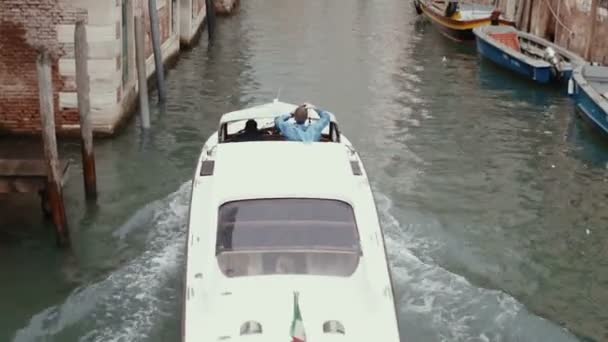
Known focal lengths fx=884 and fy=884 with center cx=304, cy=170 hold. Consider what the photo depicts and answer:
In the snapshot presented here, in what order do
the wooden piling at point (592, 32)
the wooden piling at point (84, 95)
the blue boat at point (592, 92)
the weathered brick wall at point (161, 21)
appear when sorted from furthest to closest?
the wooden piling at point (592, 32)
the weathered brick wall at point (161, 21)
the blue boat at point (592, 92)
the wooden piling at point (84, 95)

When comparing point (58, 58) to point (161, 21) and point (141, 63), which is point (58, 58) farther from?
point (161, 21)

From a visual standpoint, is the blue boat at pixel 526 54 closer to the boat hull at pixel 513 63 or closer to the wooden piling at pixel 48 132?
the boat hull at pixel 513 63

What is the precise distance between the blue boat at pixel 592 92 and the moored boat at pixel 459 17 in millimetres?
7904

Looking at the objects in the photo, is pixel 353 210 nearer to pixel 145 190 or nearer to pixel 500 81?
pixel 145 190

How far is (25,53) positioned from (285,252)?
21.3ft

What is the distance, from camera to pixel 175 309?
754cm

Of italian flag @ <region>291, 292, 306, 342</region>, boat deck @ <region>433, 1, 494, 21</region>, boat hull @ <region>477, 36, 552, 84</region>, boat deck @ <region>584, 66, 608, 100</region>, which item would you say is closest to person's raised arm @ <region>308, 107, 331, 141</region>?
italian flag @ <region>291, 292, 306, 342</region>

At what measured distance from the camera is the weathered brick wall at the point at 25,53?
11.1 m

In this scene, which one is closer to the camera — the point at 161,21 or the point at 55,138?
the point at 55,138

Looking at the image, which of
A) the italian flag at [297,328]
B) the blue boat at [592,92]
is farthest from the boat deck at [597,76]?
the italian flag at [297,328]

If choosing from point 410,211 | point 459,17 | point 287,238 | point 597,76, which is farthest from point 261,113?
point 459,17

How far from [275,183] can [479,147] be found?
7133 mm

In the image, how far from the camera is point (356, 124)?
1473 centimetres

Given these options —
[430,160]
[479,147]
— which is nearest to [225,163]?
[430,160]
